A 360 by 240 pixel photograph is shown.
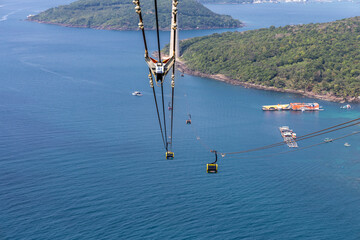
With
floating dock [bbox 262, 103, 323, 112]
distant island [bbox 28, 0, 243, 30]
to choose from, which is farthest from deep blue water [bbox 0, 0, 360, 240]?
distant island [bbox 28, 0, 243, 30]

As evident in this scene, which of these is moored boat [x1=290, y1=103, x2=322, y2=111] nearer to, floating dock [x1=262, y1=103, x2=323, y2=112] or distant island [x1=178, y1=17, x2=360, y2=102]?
floating dock [x1=262, y1=103, x2=323, y2=112]

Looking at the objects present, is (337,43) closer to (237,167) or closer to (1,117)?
(237,167)

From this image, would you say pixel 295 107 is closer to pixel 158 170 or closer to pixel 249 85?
pixel 249 85

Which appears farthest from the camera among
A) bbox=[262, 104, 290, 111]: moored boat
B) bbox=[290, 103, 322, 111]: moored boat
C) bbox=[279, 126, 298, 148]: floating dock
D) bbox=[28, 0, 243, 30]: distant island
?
bbox=[28, 0, 243, 30]: distant island

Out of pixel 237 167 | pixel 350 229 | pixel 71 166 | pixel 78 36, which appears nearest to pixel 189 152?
pixel 237 167

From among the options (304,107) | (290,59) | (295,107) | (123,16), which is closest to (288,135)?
(295,107)

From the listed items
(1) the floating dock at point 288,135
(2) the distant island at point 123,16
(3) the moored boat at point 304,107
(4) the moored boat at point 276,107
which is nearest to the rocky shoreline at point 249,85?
(3) the moored boat at point 304,107
